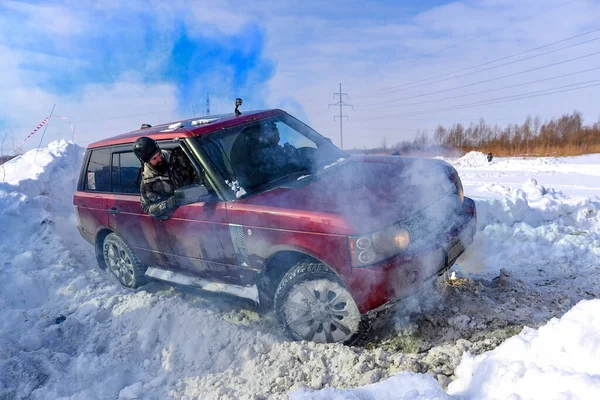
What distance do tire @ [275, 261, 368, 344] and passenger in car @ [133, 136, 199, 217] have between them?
1.51 m

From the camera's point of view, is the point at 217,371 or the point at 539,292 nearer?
the point at 217,371

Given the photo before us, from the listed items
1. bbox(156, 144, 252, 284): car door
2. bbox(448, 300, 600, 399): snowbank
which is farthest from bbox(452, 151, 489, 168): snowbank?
bbox(448, 300, 600, 399): snowbank

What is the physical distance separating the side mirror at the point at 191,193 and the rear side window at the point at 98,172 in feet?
6.34

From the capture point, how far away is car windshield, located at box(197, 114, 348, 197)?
3.89 m

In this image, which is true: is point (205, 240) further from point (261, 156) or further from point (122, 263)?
point (122, 263)

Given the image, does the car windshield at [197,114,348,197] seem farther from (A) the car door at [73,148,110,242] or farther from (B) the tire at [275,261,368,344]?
A: (A) the car door at [73,148,110,242]

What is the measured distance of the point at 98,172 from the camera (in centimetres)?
528

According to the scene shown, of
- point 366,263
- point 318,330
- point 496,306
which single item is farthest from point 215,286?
point 496,306

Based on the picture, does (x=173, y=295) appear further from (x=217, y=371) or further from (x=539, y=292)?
(x=539, y=292)

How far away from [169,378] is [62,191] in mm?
7350

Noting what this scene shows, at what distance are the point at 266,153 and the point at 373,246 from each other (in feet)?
5.59

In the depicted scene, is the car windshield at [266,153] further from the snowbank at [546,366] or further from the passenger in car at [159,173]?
the snowbank at [546,366]

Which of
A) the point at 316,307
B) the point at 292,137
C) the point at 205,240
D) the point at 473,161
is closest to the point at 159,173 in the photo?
the point at 205,240

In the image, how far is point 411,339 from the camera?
3.35 meters
